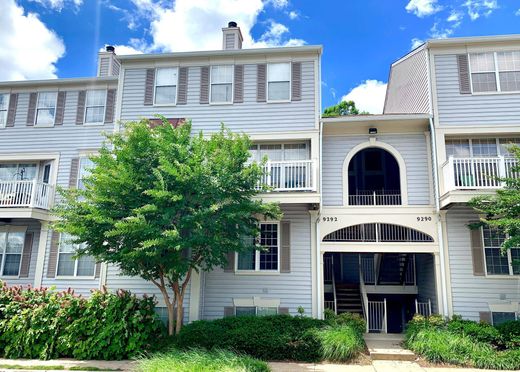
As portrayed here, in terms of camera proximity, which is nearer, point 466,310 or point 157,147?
point 157,147

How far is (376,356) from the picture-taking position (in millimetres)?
10242

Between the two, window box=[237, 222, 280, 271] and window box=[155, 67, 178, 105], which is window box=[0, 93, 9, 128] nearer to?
window box=[155, 67, 178, 105]

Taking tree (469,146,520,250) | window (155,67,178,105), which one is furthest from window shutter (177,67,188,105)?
tree (469,146,520,250)

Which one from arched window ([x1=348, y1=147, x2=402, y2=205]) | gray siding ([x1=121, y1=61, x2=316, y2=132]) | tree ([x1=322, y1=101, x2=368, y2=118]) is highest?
tree ([x1=322, y1=101, x2=368, y2=118])

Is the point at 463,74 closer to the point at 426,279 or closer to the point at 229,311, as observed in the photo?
the point at 426,279

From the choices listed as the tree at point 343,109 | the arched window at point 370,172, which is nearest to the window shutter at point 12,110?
the arched window at point 370,172

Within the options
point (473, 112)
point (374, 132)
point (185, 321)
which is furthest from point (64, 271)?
point (473, 112)

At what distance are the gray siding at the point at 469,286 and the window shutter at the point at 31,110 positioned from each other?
15827 millimetres

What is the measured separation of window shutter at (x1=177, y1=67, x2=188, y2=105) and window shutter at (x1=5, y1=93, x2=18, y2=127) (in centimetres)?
693

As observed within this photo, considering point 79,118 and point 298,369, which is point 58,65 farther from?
point 298,369

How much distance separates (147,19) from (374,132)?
9.31 m

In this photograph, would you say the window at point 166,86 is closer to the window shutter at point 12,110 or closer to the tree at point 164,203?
the tree at point 164,203

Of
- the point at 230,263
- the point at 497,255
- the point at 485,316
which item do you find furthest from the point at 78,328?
the point at 497,255

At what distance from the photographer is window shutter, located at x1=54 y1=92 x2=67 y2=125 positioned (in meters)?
15.3
